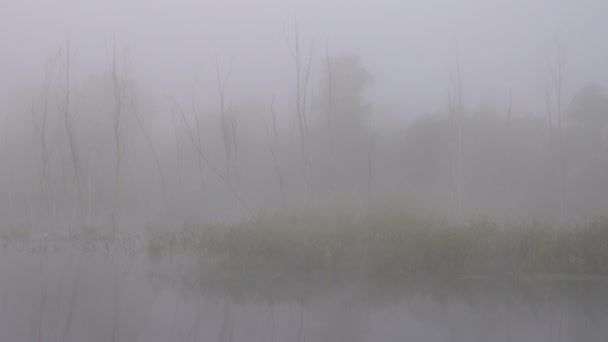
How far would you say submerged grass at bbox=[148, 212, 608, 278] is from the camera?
9469 millimetres

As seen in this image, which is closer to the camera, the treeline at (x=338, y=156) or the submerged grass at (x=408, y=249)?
the submerged grass at (x=408, y=249)

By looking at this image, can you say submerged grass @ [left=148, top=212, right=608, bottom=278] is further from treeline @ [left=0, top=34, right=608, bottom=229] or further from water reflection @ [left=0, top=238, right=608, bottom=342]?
treeline @ [left=0, top=34, right=608, bottom=229]

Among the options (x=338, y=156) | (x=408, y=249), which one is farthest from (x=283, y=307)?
(x=338, y=156)

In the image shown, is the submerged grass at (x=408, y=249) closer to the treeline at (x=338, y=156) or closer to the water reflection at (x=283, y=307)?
the water reflection at (x=283, y=307)

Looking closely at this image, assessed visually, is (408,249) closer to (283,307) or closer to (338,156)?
(283,307)

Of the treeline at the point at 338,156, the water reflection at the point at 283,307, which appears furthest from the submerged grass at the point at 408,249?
the treeline at the point at 338,156

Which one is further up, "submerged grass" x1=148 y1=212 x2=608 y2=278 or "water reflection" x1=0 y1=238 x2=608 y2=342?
"submerged grass" x1=148 y1=212 x2=608 y2=278

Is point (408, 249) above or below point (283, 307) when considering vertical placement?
above

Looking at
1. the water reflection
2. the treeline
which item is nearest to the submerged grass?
the water reflection

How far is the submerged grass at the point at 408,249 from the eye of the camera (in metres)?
9.47

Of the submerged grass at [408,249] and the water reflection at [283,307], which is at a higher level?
the submerged grass at [408,249]

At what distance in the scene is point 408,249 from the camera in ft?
31.9

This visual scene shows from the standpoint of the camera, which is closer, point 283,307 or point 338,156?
point 283,307

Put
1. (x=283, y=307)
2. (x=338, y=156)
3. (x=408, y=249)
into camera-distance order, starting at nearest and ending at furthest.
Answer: (x=283, y=307) < (x=408, y=249) < (x=338, y=156)
